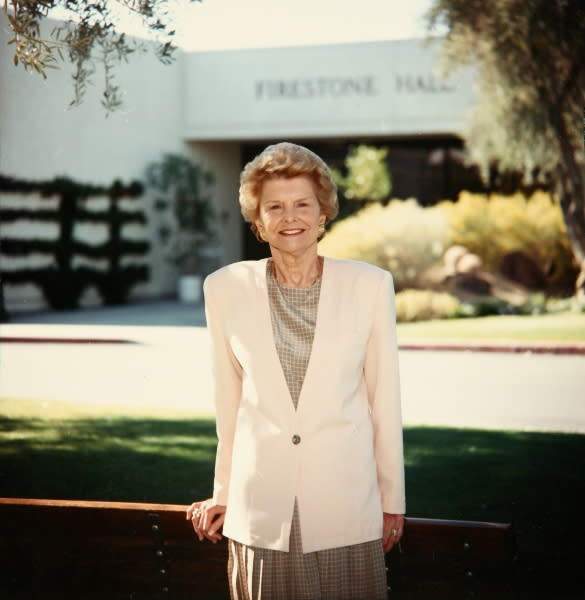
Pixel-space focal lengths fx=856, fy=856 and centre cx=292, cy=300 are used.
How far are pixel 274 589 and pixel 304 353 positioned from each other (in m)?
0.65

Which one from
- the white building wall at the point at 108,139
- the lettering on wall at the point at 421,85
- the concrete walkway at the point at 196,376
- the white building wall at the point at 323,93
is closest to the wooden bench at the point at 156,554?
the concrete walkway at the point at 196,376

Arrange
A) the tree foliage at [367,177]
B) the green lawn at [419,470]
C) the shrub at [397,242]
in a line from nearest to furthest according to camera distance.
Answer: the green lawn at [419,470] → the shrub at [397,242] → the tree foliage at [367,177]

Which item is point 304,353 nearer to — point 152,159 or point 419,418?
point 419,418

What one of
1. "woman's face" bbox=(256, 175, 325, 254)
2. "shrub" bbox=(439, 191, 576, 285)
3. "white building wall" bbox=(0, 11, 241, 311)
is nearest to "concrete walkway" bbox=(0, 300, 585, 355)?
"white building wall" bbox=(0, 11, 241, 311)

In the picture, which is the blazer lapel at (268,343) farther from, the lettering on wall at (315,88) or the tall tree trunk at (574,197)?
the lettering on wall at (315,88)

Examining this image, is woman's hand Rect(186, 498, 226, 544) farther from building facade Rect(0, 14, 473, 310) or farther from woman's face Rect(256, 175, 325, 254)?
building facade Rect(0, 14, 473, 310)

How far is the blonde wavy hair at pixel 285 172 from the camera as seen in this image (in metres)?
2.39

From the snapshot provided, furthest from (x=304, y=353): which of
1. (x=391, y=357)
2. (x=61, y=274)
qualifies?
(x=61, y=274)

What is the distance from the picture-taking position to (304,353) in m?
2.41

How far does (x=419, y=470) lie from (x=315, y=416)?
11.8ft

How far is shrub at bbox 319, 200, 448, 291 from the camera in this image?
16.6 metres

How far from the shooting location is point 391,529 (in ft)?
8.25

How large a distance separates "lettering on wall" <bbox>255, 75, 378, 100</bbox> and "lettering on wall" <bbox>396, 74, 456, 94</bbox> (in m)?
0.65

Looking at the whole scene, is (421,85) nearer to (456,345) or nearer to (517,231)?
(517,231)
